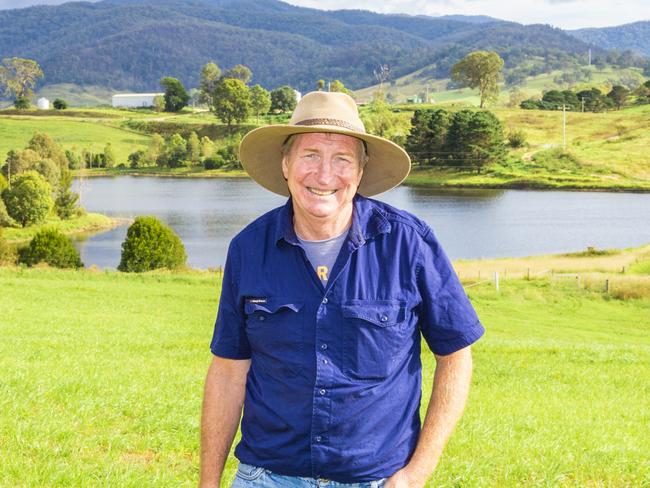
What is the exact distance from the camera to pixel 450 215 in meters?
80.8

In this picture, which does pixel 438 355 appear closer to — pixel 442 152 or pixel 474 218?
pixel 474 218

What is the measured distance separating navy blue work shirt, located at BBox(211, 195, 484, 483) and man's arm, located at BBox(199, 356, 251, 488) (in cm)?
18

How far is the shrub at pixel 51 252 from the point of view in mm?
41031

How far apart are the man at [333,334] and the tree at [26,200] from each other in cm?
6614

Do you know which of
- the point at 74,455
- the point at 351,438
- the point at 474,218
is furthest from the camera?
the point at 474,218

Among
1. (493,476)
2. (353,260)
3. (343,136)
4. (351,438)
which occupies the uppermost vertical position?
(343,136)

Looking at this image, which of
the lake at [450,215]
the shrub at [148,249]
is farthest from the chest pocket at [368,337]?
the lake at [450,215]

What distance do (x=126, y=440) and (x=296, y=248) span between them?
3.52m

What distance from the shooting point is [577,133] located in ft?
464

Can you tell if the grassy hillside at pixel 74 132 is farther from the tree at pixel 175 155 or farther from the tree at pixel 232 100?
the tree at pixel 232 100

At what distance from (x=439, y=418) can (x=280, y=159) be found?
1453 mm

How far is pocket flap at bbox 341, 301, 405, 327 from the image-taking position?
10.5ft

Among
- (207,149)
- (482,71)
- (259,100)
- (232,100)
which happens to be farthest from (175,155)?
(482,71)

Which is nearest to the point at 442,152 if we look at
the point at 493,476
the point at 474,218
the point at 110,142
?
the point at 474,218
